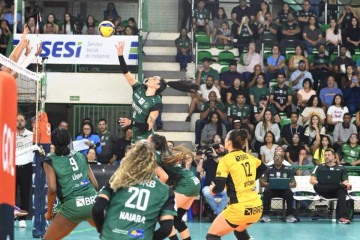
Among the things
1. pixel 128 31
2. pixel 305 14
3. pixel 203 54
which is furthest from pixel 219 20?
pixel 128 31

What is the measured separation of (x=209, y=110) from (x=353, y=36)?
20.8ft

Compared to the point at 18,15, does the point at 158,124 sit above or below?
below

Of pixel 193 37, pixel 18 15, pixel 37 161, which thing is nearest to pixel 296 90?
pixel 193 37

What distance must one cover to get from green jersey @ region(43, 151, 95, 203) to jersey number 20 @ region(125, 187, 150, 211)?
11.8 ft

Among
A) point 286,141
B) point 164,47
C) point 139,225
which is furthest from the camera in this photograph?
point 164,47

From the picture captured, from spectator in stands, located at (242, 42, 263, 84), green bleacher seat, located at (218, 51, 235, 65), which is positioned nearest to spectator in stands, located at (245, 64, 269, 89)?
spectator in stands, located at (242, 42, 263, 84)

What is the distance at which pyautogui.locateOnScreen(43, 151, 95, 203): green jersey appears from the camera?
10.0 m

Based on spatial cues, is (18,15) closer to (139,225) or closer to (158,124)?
(158,124)

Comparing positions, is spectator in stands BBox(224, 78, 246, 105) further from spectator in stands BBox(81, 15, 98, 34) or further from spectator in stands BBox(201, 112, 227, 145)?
spectator in stands BBox(81, 15, 98, 34)

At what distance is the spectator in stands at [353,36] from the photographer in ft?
85.4

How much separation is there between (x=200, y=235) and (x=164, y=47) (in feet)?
35.1

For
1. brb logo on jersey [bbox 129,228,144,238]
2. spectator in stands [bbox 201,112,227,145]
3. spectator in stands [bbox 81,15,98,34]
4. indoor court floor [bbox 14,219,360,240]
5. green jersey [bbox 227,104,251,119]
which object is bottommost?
indoor court floor [bbox 14,219,360,240]

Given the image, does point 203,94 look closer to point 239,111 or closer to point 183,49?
point 239,111

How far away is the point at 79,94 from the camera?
23.0 m
